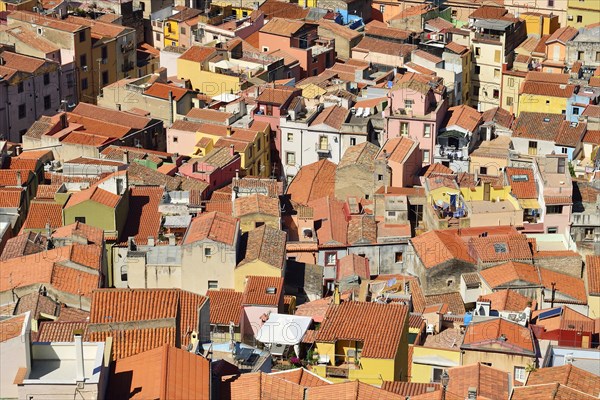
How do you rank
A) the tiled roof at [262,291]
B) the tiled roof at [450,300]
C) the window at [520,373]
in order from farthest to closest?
the tiled roof at [450,300] < the tiled roof at [262,291] < the window at [520,373]

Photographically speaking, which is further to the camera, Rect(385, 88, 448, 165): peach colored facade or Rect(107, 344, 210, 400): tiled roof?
Rect(385, 88, 448, 165): peach colored facade

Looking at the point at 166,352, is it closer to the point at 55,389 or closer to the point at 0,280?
the point at 55,389

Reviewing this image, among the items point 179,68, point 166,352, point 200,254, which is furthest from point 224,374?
point 179,68

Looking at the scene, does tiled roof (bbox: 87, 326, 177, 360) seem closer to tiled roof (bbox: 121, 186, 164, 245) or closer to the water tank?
the water tank

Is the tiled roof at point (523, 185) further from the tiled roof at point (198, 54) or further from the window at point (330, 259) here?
the tiled roof at point (198, 54)

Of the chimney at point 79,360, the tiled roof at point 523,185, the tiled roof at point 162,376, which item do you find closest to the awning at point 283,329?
the tiled roof at point 162,376

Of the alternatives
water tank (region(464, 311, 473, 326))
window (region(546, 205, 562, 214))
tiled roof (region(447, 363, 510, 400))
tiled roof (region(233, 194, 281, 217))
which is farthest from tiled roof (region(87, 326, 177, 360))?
window (region(546, 205, 562, 214))
